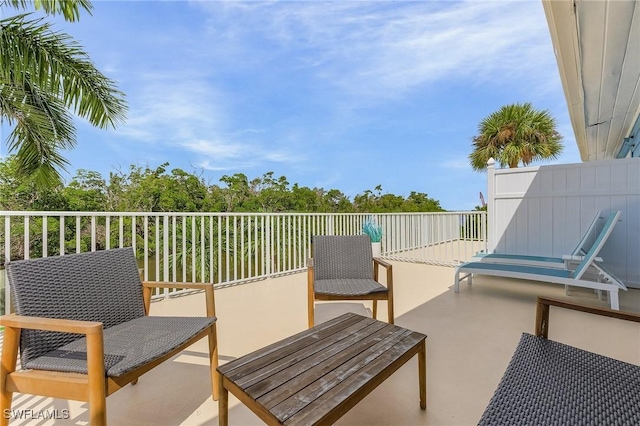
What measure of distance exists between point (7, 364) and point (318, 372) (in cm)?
129

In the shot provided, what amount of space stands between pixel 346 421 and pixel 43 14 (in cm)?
571

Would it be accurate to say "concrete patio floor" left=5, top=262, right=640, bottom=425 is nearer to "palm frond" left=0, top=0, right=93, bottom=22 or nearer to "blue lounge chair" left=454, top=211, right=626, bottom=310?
"blue lounge chair" left=454, top=211, right=626, bottom=310

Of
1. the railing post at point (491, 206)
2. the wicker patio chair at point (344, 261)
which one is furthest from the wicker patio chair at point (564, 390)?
the railing post at point (491, 206)

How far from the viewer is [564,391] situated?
108 cm

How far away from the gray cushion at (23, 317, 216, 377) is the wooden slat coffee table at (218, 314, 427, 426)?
0.38 meters

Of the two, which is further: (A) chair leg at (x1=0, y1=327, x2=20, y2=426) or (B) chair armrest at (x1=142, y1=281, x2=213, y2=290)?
(B) chair armrest at (x1=142, y1=281, x2=213, y2=290)

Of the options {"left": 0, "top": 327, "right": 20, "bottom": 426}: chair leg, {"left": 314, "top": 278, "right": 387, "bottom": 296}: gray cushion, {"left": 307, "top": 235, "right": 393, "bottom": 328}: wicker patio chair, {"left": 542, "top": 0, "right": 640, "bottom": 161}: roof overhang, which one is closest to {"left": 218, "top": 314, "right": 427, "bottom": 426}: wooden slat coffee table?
{"left": 314, "top": 278, "right": 387, "bottom": 296}: gray cushion

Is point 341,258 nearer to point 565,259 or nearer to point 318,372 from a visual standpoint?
point 318,372

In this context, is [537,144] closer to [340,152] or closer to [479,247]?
[479,247]

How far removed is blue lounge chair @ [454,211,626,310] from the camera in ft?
9.71

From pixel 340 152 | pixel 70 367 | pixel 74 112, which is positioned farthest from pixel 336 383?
pixel 340 152

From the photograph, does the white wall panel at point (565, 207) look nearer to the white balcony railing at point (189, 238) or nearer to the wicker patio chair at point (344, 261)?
the white balcony railing at point (189, 238)

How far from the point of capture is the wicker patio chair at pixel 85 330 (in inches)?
45.4

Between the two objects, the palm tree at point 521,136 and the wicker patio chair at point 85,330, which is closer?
the wicker patio chair at point 85,330
